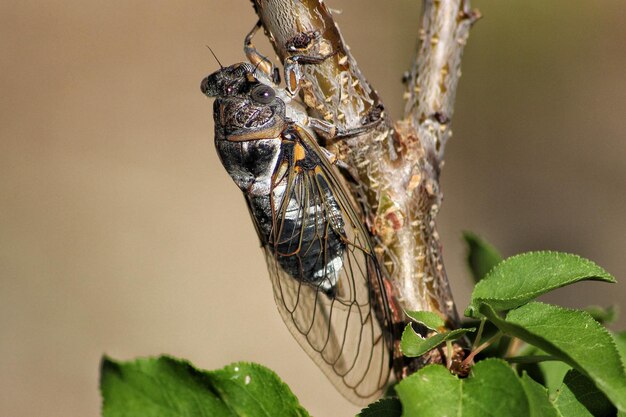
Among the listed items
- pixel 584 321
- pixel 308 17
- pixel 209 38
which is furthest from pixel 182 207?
pixel 584 321

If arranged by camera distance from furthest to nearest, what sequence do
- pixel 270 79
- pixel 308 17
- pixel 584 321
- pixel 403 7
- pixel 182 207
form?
pixel 403 7 < pixel 182 207 < pixel 270 79 < pixel 308 17 < pixel 584 321

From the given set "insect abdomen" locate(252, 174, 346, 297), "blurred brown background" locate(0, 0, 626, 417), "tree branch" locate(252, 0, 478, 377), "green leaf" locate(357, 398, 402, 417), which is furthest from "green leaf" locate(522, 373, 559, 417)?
"blurred brown background" locate(0, 0, 626, 417)

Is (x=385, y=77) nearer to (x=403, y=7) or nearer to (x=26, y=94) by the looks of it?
(x=403, y=7)

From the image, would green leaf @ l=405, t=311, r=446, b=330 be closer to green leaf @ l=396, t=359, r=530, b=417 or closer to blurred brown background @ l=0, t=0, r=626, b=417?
green leaf @ l=396, t=359, r=530, b=417

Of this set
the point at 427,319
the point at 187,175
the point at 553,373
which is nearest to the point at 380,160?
the point at 427,319

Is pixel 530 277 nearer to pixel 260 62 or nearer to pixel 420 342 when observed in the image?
pixel 420 342
